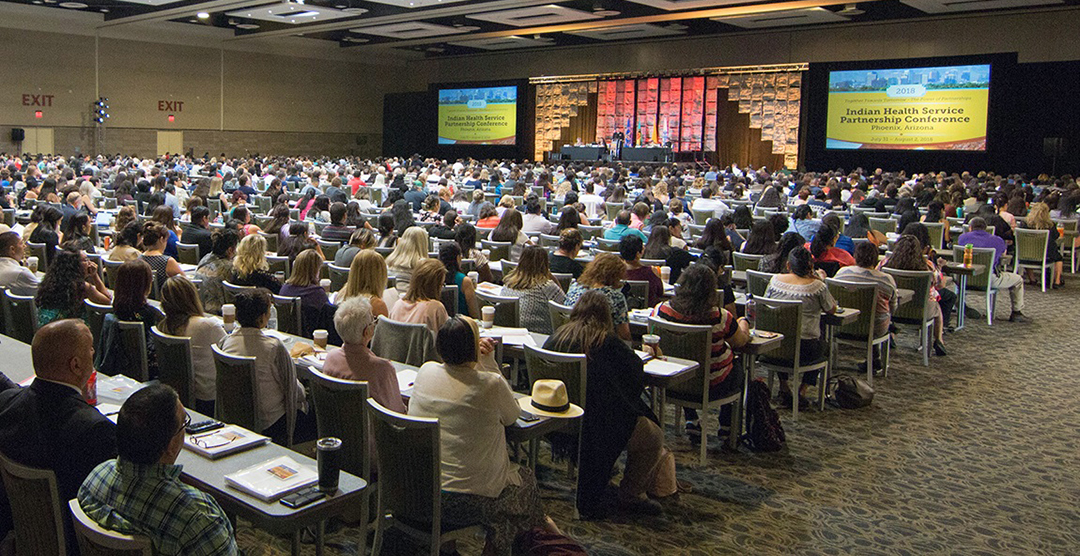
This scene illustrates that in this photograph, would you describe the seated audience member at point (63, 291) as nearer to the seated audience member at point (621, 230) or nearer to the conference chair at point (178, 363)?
the conference chair at point (178, 363)

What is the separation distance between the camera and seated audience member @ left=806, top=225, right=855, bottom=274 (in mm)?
7695

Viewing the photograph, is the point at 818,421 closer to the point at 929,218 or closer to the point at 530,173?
the point at 929,218

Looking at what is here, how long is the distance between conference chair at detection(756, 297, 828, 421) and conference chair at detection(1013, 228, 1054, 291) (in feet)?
21.2

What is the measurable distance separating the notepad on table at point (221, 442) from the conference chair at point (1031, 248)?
1067 centimetres

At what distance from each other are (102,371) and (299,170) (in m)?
17.1

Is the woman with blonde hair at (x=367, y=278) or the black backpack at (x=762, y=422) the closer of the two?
the woman with blonde hair at (x=367, y=278)

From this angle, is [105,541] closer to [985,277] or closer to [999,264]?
[985,277]

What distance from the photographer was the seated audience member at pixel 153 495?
2.40 meters

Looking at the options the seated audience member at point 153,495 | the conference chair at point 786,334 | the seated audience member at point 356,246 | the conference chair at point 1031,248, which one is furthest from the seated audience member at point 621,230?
the seated audience member at point 153,495

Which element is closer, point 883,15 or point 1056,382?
point 1056,382

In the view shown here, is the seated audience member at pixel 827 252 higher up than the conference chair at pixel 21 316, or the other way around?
the seated audience member at pixel 827 252

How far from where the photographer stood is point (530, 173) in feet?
64.4

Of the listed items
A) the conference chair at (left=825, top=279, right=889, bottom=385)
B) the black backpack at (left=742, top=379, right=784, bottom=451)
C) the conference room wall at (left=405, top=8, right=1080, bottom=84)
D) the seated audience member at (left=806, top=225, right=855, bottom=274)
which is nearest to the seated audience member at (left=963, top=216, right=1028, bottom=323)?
the seated audience member at (left=806, top=225, right=855, bottom=274)

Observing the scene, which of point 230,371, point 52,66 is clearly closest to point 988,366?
point 230,371
